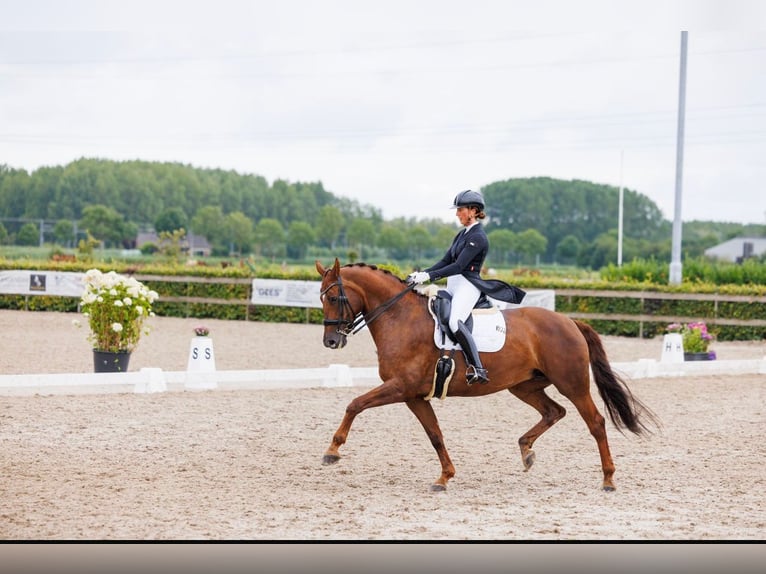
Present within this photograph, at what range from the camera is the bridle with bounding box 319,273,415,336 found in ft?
18.5

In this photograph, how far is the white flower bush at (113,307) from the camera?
9.26 metres

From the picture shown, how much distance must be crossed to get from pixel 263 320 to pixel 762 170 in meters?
8.68

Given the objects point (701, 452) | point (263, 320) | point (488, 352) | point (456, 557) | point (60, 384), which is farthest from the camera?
point (263, 320)

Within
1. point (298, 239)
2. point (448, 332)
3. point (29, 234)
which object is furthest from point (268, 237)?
point (448, 332)

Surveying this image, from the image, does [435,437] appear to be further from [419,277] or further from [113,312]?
[113,312]

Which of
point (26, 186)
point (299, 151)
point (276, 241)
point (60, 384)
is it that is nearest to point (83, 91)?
point (26, 186)

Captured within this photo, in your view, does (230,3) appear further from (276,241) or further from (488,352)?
(276,241)

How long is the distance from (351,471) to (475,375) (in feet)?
3.43

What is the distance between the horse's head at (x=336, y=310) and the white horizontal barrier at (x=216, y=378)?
12.3 feet

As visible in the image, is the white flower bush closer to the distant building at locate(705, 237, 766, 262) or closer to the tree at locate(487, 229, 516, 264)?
the tree at locate(487, 229, 516, 264)

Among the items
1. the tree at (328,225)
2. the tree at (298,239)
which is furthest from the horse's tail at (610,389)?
the tree at (328,225)

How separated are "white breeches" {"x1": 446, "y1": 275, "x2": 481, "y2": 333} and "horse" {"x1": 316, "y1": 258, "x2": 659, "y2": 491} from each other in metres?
0.15

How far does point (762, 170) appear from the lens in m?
14.5

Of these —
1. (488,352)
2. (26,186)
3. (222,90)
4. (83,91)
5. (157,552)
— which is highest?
(222,90)
